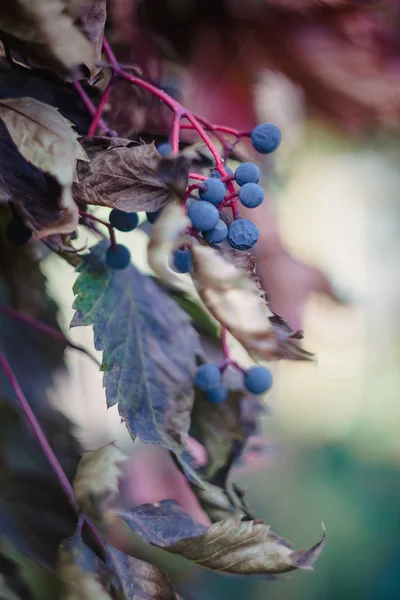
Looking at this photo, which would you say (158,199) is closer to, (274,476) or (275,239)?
(275,239)

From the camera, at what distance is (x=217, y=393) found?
0.35 metres

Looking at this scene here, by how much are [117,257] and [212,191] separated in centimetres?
10

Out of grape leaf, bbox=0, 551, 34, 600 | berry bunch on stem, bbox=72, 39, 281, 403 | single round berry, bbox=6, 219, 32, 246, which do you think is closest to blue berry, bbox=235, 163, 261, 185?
berry bunch on stem, bbox=72, 39, 281, 403

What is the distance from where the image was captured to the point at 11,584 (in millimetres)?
312

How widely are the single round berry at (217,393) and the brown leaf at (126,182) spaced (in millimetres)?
166

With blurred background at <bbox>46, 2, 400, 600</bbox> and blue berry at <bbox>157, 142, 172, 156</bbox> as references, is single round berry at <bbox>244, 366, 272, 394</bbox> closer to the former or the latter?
blue berry at <bbox>157, 142, 172, 156</bbox>

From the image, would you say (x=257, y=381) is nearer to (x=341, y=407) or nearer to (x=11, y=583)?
(x=11, y=583)

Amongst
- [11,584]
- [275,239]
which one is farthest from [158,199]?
[275,239]

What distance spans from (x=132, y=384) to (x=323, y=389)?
0.98 m

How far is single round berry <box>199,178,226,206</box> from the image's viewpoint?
22cm

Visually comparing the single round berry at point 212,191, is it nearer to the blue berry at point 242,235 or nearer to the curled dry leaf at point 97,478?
the blue berry at point 242,235

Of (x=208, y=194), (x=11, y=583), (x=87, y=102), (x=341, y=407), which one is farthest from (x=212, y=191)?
(x=341, y=407)

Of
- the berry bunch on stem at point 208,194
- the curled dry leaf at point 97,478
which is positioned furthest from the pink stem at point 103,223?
the curled dry leaf at point 97,478

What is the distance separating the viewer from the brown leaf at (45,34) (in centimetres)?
20
